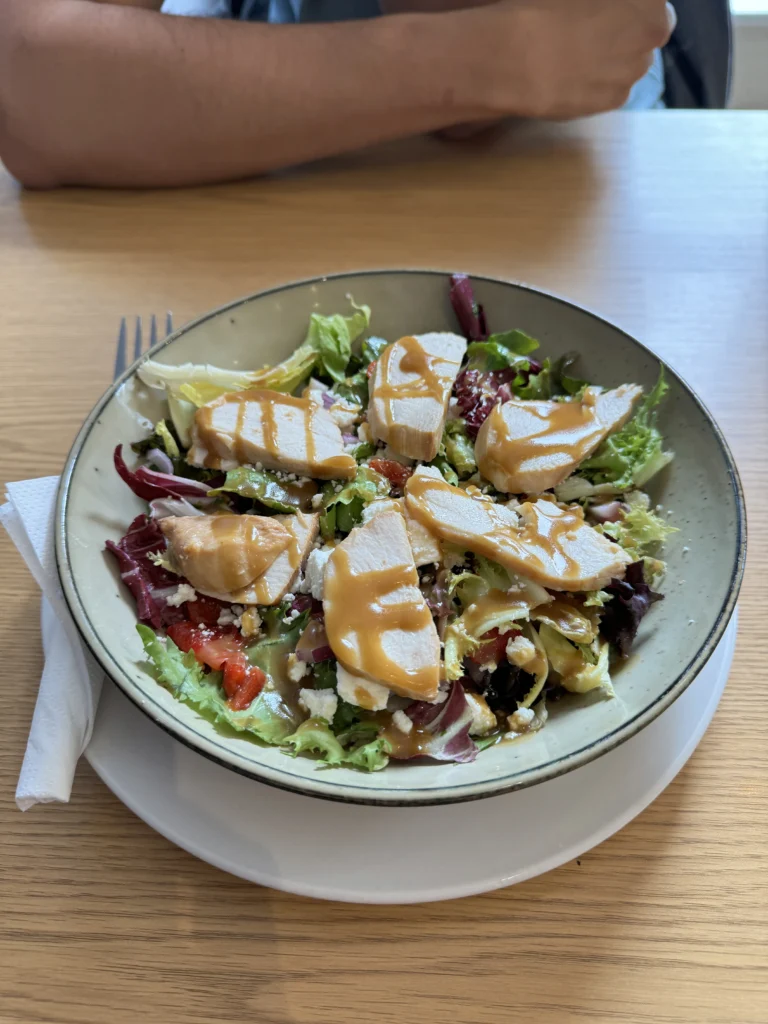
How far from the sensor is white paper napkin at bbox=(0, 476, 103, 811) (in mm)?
1053

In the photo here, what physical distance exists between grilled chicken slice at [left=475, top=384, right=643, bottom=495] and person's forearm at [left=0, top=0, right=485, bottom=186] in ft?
4.49

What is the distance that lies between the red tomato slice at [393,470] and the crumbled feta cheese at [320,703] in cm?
49

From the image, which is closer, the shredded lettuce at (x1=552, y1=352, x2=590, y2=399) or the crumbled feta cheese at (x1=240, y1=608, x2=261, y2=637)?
the crumbled feta cheese at (x1=240, y1=608, x2=261, y2=637)

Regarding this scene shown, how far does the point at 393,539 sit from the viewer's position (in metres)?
1.27

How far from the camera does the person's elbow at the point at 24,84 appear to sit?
2.10m

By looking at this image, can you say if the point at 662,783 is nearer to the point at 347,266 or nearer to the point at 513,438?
the point at 513,438

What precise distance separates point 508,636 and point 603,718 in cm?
22

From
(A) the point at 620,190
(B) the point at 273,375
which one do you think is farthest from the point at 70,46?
(A) the point at 620,190

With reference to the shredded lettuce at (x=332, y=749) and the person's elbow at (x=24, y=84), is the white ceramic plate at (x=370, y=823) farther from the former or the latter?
the person's elbow at (x=24, y=84)

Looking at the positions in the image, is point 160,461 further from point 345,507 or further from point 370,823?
point 370,823

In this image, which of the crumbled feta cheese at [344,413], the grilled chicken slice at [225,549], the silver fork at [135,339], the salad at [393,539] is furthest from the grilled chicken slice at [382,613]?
the silver fork at [135,339]

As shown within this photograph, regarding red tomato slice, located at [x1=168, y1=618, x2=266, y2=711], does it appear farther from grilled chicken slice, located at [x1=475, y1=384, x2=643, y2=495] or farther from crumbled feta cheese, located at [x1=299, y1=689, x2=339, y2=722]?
grilled chicken slice, located at [x1=475, y1=384, x2=643, y2=495]

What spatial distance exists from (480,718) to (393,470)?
0.56 metres

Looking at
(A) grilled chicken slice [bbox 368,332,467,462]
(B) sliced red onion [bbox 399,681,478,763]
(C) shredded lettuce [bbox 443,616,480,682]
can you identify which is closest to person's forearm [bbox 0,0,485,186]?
(A) grilled chicken slice [bbox 368,332,467,462]
